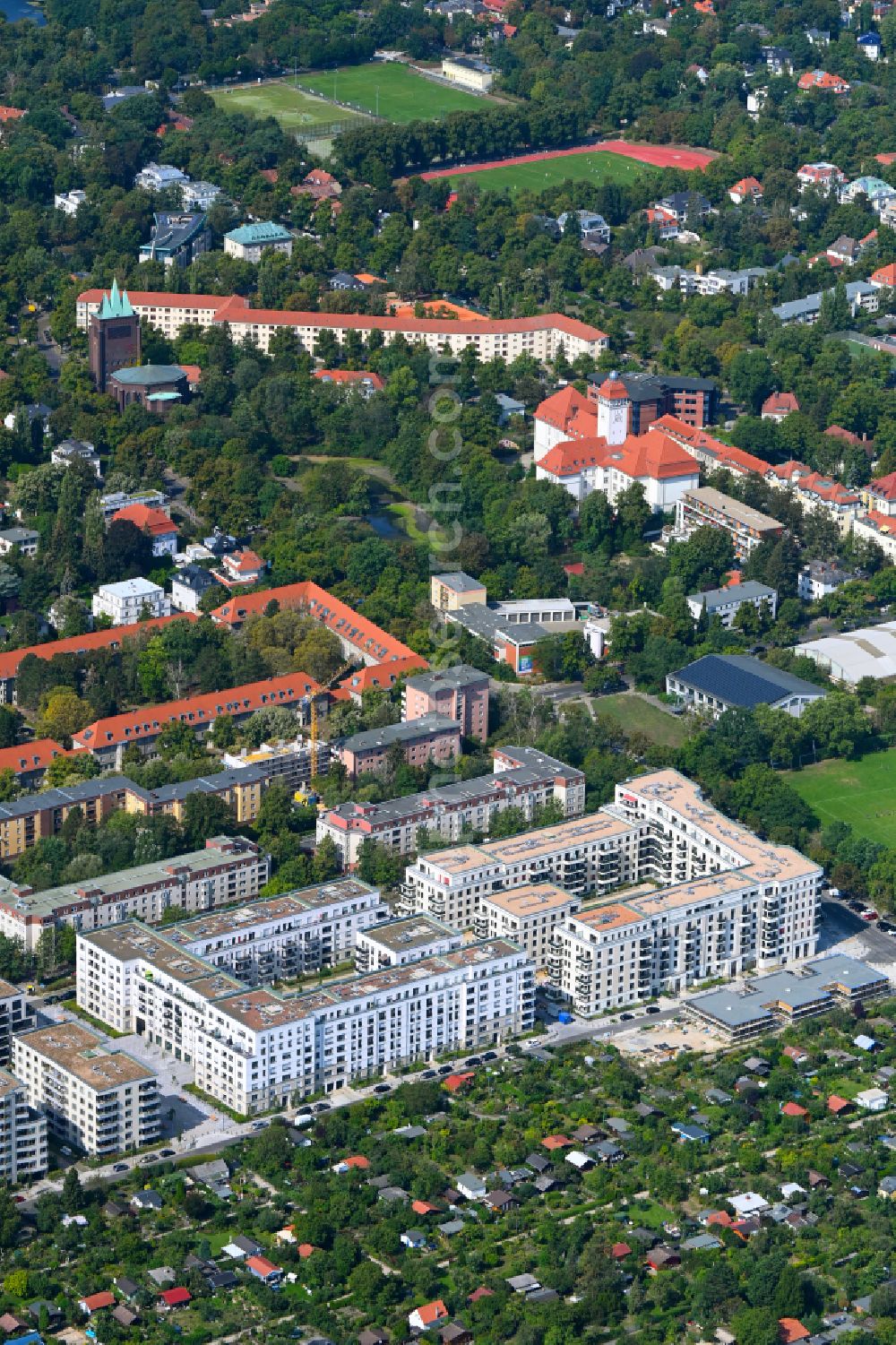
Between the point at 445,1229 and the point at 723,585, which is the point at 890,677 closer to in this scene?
the point at 723,585

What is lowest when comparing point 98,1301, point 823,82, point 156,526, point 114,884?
point 98,1301

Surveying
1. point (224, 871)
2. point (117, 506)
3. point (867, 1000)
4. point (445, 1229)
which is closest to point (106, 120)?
point (117, 506)

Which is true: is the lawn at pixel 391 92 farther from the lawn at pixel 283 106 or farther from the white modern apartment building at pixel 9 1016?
the white modern apartment building at pixel 9 1016

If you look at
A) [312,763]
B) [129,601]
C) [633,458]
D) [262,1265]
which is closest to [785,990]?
[312,763]

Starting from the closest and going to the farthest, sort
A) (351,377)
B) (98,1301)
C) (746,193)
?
(98,1301) → (351,377) → (746,193)

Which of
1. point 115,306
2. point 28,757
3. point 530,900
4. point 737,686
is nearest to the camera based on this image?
point 530,900

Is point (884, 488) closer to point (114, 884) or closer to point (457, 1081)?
point (114, 884)

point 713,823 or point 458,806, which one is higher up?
point 713,823
